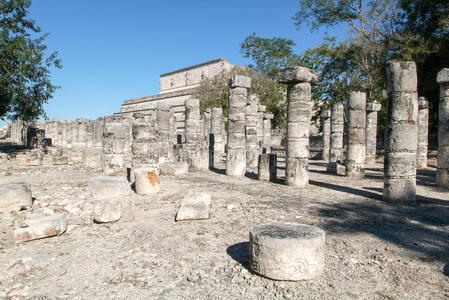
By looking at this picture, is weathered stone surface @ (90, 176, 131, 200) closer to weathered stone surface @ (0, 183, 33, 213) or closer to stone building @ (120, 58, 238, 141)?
weathered stone surface @ (0, 183, 33, 213)

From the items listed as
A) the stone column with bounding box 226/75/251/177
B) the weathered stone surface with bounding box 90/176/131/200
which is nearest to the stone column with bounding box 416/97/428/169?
the stone column with bounding box 226/75/251/177

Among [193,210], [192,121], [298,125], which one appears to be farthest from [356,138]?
[193,210]

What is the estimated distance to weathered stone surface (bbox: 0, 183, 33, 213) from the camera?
6.12 metres

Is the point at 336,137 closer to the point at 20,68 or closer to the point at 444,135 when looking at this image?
the point at 444,135

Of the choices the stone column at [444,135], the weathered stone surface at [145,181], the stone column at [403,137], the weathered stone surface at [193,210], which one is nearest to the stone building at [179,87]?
the weathered stone surface at [145,181]

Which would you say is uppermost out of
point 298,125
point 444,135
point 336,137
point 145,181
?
point 298,125

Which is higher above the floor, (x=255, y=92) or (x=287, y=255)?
(x=255, y=92)

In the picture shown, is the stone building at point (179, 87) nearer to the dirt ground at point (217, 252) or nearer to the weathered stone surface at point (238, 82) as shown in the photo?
the weathered stone surface at point (238, 82)

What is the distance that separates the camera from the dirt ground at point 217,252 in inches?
132

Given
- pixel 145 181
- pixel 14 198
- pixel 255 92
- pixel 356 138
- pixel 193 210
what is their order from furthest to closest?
pixel 255 92
pixel 356 138
pixel 145 181
pixel 14 198
pixel 193 210

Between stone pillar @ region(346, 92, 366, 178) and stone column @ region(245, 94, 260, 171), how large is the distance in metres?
4.46

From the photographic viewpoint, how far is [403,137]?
7723 millimetres

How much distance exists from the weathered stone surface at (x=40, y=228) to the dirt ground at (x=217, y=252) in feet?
0.34

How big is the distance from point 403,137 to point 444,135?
274 cm
